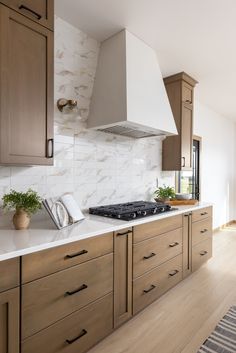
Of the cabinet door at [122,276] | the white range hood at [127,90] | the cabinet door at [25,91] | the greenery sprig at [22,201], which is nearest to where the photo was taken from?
the cabinet door at [25,91]

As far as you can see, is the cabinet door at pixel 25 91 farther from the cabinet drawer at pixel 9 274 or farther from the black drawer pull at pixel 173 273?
the black drawer pull at pixel 173 273

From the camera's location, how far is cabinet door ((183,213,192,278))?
282cm

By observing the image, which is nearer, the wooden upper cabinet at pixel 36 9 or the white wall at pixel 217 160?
the wooden upper cabinet at pixel 36 9

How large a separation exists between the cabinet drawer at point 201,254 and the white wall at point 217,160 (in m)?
1.56

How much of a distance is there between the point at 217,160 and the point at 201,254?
284 centimetres

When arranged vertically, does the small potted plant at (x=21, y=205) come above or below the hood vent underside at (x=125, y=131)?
below

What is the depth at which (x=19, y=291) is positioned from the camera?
4.21 feet

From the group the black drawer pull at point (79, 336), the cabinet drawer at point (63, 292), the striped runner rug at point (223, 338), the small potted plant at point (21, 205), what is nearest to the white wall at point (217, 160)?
the striped runner rug at point (223, 338)

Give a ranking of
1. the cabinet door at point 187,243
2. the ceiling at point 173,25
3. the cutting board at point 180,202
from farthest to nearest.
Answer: the cutting board at point 180,202 → the cabinet door at point 187,243 → the ceiling at point 173,25

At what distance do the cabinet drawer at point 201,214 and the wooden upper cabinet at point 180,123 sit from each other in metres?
0.66

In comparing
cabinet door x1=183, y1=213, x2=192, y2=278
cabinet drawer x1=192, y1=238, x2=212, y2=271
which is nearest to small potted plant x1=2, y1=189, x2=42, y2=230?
cabinet door x1=183, y1=213, x2=192, y2=278

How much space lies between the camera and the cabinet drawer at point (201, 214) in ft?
9.98

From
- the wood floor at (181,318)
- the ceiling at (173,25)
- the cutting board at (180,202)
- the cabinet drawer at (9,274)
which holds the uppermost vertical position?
the ceiling at (173,25)

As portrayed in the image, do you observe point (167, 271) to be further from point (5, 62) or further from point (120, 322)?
point (5, 62)
